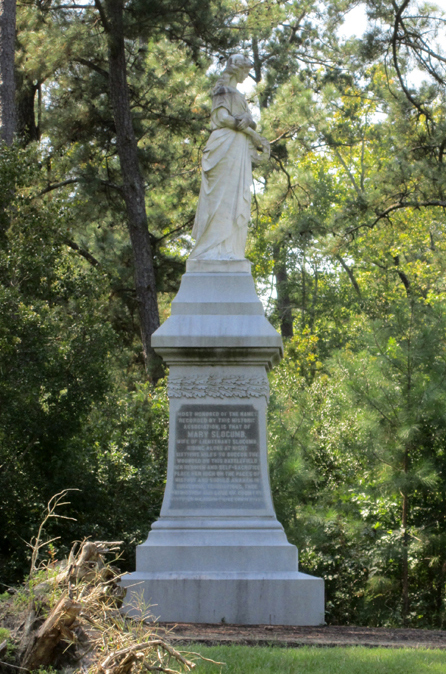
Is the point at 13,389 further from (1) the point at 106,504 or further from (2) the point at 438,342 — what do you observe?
(2) the point at 438,342

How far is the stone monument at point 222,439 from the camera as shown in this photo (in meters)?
7.26

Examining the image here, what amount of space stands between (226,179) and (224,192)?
0.54 feet

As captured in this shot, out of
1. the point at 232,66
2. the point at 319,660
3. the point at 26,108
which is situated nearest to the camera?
the point at 319,660

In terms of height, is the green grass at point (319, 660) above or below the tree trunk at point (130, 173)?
below

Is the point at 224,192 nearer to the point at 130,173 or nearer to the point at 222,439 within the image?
the point at 222,439

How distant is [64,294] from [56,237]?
86 cm

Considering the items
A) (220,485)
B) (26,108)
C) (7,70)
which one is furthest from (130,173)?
(220,485)

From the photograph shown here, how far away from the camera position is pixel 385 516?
10.6 metres

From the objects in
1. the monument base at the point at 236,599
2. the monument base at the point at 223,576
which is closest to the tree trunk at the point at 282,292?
the monument base at the point at 223,576

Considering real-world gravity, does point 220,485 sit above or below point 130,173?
below

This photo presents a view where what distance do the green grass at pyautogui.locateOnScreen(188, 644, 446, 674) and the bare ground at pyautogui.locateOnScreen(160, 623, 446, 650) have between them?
29 cm

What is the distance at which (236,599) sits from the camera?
7242 mm

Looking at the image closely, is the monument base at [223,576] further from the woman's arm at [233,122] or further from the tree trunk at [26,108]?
the tree trunk at [26,108]

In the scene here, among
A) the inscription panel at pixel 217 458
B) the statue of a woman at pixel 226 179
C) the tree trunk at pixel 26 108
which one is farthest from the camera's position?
the tree trunk at pixel 26 108
